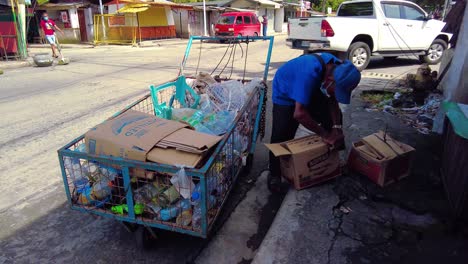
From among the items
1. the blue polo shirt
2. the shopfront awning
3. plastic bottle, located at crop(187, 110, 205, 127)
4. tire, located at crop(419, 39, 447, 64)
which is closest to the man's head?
the blue polo shirt

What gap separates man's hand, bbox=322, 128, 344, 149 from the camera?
2.98 m

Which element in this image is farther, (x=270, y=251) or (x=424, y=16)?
(x=424, y=16)

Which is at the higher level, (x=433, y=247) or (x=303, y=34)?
(x=303, y=34)

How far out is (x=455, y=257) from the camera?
7.58 ft

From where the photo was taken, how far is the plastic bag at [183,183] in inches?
82.2

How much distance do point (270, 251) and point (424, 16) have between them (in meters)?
10.1

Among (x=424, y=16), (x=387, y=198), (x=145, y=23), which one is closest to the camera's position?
(x=387, y=198)

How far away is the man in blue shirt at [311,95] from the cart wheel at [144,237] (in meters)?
1.31

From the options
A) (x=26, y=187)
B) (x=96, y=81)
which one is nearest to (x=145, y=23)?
(x=96, y=81)

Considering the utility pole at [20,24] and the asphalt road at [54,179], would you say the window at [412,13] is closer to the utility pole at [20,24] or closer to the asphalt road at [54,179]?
the asphalt road at [54,179]

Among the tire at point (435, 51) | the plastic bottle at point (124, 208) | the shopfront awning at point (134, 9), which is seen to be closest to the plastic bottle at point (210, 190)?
the plastic bottle at point (124, 208)

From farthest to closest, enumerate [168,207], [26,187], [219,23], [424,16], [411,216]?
[219,23]
[424,16]
[26,187]
[411,216]
[168,207]

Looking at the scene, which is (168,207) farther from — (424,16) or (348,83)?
(424,16)

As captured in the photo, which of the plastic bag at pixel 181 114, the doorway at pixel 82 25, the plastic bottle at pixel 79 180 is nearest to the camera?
the plastic bottle at pixel 79 180
